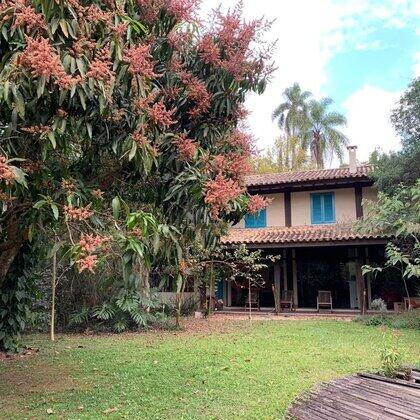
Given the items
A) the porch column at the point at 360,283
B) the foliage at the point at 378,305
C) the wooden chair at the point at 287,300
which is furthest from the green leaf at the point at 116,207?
the wooden chair at the point at 287,300

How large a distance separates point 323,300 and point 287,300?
163 centimetres

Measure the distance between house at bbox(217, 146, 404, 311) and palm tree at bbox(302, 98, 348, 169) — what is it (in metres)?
16.2

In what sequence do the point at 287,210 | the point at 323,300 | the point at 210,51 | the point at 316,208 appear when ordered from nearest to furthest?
the point at 210,51, the point at 323,300, the point at 316,208, the point at 287,210

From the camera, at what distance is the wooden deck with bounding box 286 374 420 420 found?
556 cm

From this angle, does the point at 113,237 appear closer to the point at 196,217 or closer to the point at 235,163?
the point at 196,217

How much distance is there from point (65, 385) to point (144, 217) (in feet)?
15.2

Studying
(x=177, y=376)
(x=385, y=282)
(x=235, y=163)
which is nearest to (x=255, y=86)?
(x=235, y=163)

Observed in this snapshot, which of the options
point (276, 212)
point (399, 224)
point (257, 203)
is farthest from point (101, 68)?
point (276, 212)

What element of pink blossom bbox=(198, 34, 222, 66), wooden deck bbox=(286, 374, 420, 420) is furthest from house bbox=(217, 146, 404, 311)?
pink blossom bbox=(198, 34, 222, 66)

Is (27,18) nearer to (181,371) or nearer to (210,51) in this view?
(210,51)

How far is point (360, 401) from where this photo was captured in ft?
19.9

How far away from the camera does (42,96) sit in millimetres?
4141

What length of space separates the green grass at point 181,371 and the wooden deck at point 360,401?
0.89ft

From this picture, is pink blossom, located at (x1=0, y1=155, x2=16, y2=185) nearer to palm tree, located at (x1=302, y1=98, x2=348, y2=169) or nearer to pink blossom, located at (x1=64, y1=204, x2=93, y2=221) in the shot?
pink blossom, located at (x1=64, y1=204, x2=93, y2=221)
